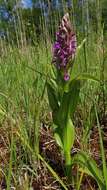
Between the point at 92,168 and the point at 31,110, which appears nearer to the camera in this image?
the point at 92,168

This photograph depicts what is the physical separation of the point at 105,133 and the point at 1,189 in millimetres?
499

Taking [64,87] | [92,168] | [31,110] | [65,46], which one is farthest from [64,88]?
[31,110]

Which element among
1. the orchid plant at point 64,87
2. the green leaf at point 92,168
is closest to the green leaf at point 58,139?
the orchid plant at point 64,87

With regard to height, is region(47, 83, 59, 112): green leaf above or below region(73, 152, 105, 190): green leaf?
above

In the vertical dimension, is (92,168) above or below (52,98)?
below

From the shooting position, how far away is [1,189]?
1.23 meters

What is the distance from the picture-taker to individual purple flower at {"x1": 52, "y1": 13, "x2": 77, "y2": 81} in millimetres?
1183

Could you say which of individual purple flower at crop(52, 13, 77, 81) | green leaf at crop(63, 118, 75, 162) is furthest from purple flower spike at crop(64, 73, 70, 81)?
green leaf at crop(63, 118, 75, 162)

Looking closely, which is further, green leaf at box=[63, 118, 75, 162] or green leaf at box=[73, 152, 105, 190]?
green leaf at box=[63, 118, 75, 162]

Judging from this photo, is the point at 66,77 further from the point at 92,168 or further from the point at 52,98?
the point at 92,168

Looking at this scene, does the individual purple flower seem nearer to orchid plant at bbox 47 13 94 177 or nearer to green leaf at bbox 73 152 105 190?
orchid plant at bbox 47 13 94 177

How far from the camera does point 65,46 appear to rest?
1188 millimetres

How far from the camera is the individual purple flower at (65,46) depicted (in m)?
1.18

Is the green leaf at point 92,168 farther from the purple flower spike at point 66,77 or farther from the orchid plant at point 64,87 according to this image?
the purple flower spike at point 66,77
